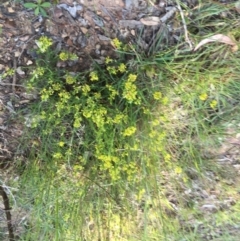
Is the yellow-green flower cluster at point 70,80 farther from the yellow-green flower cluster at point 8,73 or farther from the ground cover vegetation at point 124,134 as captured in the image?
the yellow-green flower cluster at point 8,73

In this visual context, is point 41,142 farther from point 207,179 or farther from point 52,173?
point 207,179

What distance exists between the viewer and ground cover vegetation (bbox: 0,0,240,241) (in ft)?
4.91

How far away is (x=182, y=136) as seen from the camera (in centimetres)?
161

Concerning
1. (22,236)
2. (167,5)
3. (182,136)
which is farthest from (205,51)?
(22,236)

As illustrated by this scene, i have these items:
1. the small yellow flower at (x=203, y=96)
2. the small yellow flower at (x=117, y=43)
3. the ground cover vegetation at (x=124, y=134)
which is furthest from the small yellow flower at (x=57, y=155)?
the small yellow flower at (x=203, y=96)

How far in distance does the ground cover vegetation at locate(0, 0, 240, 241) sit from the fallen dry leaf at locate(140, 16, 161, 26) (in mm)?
105

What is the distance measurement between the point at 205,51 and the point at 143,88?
263 mm

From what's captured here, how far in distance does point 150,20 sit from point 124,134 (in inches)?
17.5

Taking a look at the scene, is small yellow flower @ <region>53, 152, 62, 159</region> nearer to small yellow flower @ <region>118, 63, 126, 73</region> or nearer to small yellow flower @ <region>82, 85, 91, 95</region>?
small yellow flower @ <region>82, 85, 91, 95</region>

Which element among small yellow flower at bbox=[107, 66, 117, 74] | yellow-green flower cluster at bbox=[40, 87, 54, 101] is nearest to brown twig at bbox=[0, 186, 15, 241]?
yellow-green flower cluster at bbox=[40, 87, 54, 101]

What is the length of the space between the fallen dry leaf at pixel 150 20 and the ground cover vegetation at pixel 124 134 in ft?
0.35

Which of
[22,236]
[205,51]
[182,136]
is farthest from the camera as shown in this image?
[22,236]

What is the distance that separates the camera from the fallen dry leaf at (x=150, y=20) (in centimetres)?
154

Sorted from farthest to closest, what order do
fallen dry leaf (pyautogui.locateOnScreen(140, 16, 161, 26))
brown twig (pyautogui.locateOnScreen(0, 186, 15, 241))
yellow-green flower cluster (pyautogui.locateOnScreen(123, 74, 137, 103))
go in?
1. brown twig (pyautogui.locateOnScreen(0, 186, 15, 241))
2. fallen dry leaf (pyautogui.locateOnScreen(140, 16, 161, 26))
3. yellow-green flower cluster (pyautogui.locateOnScreen(123, 74, 137, 103))
